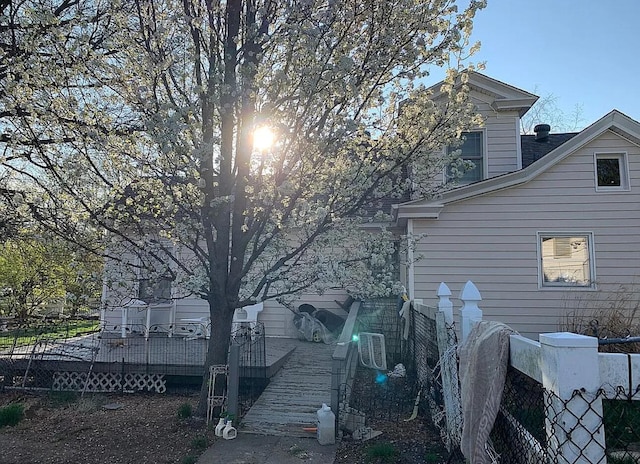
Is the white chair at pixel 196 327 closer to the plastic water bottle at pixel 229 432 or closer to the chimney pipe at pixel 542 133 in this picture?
the plastic water bottle at pixel 229 432

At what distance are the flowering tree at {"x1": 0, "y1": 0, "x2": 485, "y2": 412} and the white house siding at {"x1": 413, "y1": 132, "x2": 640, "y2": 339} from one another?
3.49 metres

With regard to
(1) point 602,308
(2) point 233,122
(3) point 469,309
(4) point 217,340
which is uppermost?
(2) point 233,122

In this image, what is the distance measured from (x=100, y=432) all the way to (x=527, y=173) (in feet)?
27.5

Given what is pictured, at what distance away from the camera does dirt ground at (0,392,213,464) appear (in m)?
4.82

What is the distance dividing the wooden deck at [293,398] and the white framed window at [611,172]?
20.8 ft

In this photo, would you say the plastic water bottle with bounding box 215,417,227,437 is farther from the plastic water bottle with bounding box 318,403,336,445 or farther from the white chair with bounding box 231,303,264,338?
the white chair with bounding box 231,303,264,338

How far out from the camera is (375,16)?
4.87m

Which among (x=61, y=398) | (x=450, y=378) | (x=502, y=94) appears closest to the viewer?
(x=450, y=378)

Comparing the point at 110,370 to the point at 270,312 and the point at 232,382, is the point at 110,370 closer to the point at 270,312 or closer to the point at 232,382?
the point at 232,382

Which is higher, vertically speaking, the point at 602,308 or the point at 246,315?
the point at 602,308

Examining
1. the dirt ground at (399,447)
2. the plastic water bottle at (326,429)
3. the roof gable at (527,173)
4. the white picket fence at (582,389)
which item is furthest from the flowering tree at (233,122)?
the white picket fence at (582,389)

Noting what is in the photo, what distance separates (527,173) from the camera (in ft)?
29.7

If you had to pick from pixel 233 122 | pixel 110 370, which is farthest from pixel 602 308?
pixel 110 370

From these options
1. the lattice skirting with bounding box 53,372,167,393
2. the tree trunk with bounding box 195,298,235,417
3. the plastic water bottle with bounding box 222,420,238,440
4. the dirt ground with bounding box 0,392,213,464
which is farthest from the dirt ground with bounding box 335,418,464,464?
the lattice skirting with bounding box 53,372,167,393
